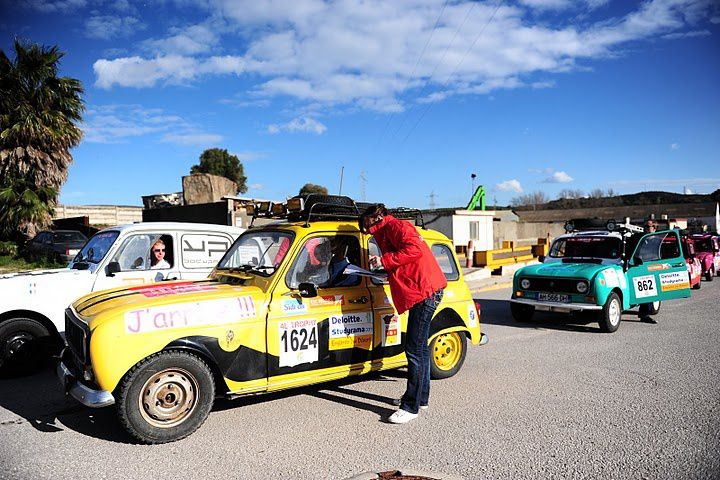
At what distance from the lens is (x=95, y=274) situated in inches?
260

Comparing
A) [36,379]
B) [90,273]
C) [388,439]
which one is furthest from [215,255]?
[388,439]

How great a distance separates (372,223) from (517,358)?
11.0 feet

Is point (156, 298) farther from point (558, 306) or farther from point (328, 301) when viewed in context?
point (558, 306)

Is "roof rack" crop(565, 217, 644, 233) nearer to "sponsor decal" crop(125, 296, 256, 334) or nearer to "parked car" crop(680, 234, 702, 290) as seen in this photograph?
"parked car" crop(680, 234, 702, 290)

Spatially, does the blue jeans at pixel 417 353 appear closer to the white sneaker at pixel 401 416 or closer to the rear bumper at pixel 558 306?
the white sneaker at pixel 401 416

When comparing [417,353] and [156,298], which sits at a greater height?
[156,298]

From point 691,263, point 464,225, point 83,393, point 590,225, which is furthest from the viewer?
point 464,225

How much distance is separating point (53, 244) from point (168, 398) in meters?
18.2

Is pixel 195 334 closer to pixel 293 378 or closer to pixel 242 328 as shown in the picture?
pixel 242 328

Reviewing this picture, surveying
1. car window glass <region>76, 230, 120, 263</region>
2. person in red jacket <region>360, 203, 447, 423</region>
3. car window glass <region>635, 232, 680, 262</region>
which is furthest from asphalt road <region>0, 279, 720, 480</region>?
car window glass <region>635, 232, 680, 262</region>

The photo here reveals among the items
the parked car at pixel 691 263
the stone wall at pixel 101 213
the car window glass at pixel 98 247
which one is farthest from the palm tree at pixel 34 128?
the parked car at pixel 691 263

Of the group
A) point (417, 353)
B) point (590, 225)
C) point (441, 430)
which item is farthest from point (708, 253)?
point (441, 430)

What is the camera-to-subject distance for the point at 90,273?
660cm

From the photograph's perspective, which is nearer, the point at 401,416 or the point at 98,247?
the point at 401,416
